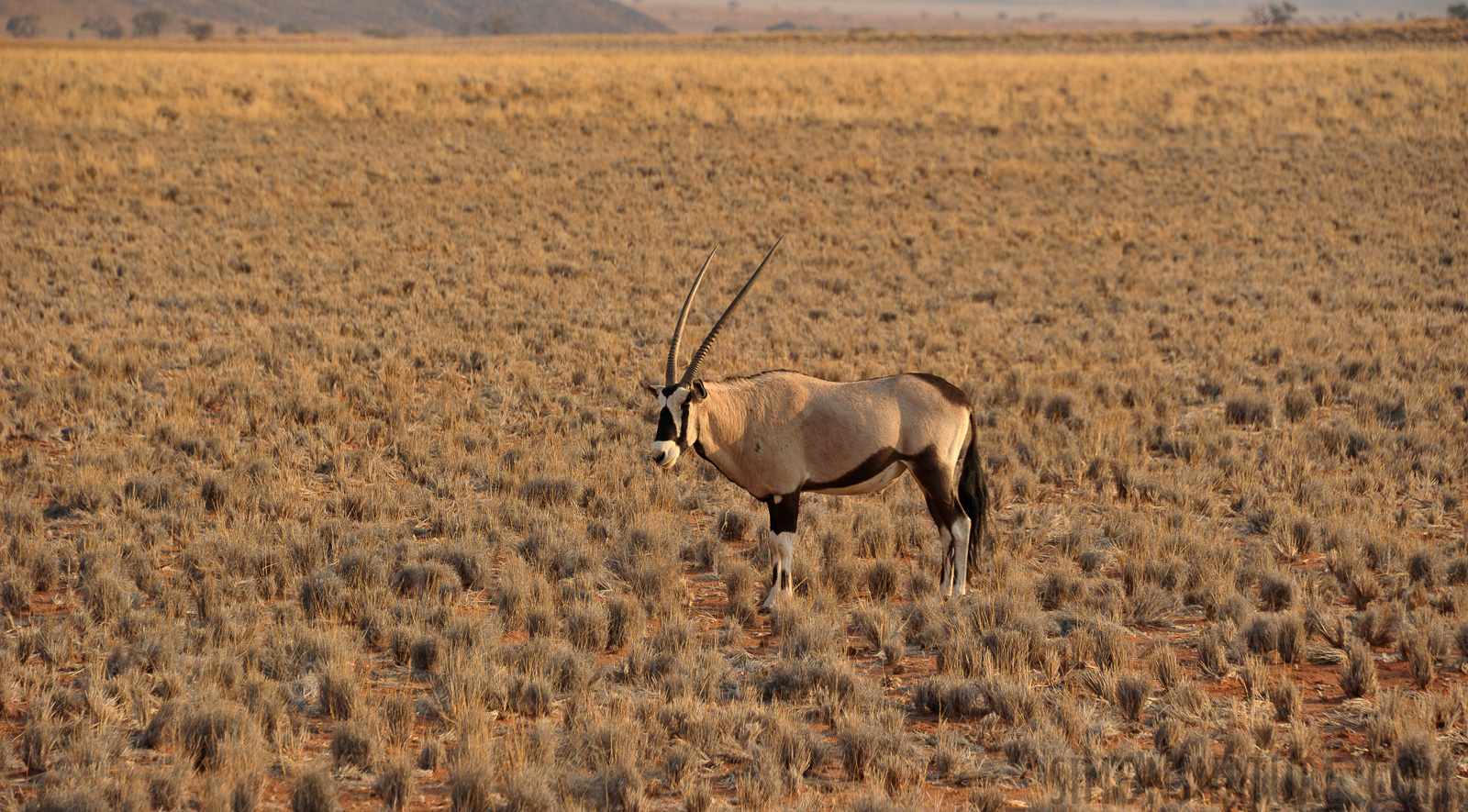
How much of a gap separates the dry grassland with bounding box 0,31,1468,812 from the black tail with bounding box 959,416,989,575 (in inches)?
18.1

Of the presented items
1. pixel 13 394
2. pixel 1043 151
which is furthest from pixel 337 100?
pixel 13 394

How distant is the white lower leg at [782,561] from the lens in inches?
282

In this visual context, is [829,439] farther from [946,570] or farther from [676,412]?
[946,570]

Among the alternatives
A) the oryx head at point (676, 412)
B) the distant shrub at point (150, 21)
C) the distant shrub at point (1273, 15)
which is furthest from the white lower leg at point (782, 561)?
the distant shrub at point (150, 21)

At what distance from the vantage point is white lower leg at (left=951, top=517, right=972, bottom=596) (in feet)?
23.8

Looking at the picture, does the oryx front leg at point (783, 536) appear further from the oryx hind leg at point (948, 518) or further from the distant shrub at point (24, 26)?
the distant shrub at point (24, 26)

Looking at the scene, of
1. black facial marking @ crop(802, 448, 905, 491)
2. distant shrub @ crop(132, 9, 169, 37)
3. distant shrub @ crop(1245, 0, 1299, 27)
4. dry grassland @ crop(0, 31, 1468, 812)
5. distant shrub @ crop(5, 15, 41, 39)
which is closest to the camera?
dry grassland @ crop(0, 31, 1468, 812)

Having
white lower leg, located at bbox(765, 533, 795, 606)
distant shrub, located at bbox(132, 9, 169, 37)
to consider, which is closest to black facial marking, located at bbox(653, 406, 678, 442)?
white lower leg, located at bbox(765, 533, 795, 606)

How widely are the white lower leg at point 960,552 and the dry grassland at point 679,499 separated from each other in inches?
6.2

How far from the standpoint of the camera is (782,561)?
7.23 metres

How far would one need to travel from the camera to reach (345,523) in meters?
8.77

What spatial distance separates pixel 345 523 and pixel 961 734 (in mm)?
5354

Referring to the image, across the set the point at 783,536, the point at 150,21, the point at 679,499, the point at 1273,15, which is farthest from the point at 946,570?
the point at 150,21

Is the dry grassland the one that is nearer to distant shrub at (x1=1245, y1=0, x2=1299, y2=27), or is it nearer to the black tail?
the black tail
